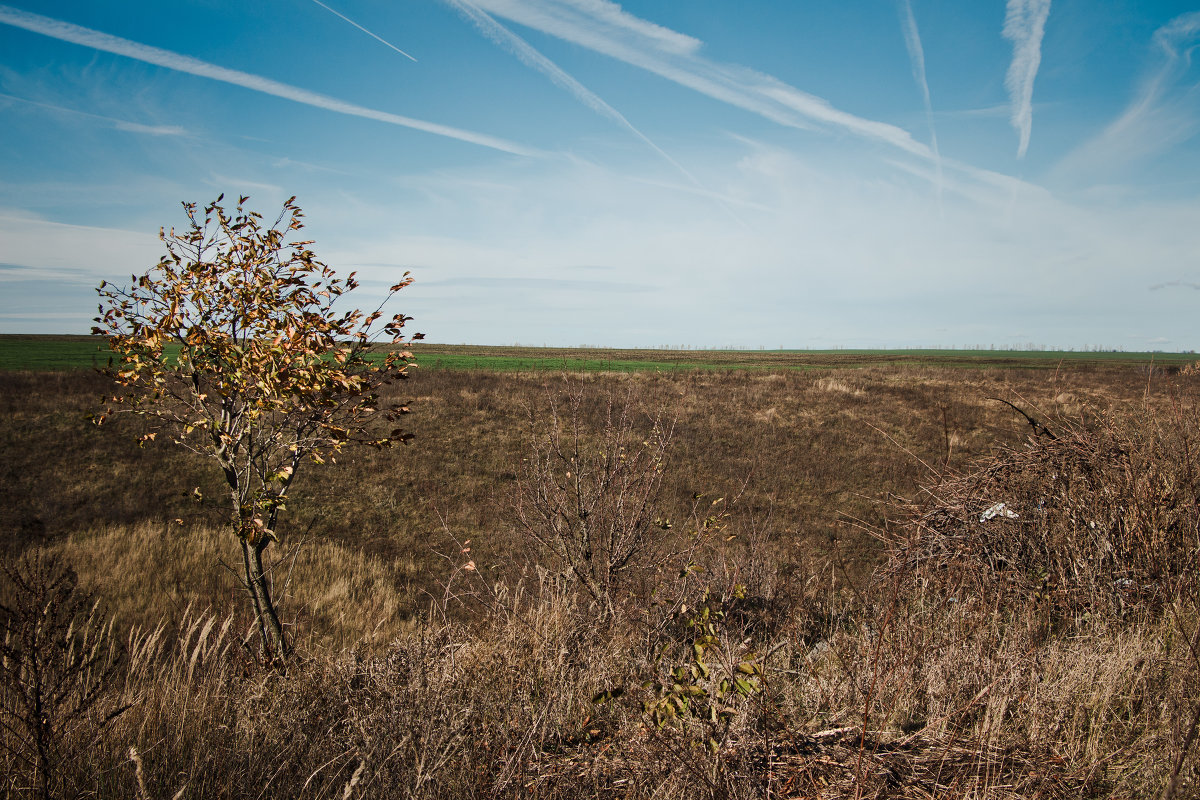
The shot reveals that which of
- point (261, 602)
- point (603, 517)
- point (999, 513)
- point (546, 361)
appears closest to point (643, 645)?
point (603, 517)

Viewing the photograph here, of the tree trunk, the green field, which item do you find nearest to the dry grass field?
the tree trunk

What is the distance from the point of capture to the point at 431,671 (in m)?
3.69

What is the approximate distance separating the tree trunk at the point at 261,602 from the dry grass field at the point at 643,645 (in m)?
0.17

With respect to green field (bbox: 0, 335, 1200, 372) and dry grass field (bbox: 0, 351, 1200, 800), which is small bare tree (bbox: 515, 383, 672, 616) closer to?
dry grass field (bbox: 0, 351, 1200, 800)

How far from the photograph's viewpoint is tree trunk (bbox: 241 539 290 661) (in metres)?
4.56

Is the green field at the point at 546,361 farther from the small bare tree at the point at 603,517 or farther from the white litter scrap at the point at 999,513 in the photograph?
the small bare tree at the point at 603,517

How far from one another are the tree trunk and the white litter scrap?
7.22m

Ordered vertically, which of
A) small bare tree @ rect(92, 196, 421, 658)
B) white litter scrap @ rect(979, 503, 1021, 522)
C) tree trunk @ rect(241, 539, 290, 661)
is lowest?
tree trunk @ rect(241, 539, 290, 661)

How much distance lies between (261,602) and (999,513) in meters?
7.56

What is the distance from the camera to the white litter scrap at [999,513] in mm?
6133

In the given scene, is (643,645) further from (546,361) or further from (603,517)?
(546,361)

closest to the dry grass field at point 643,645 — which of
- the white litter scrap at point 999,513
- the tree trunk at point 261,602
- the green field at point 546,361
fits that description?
the white litter scrap at point 999,513

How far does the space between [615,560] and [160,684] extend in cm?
391

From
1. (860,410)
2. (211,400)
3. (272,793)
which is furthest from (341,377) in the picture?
(860,410)
